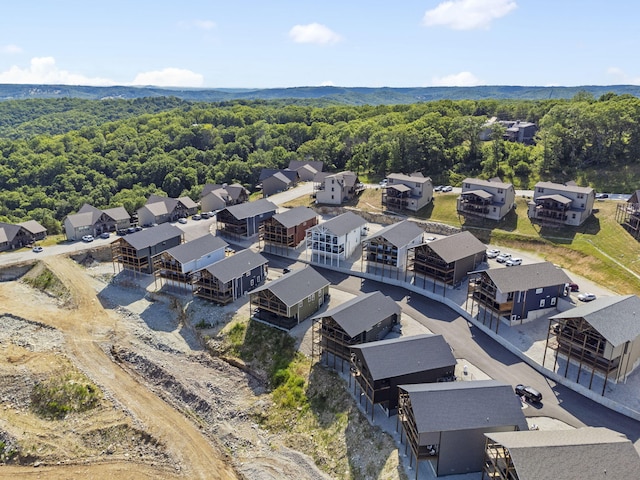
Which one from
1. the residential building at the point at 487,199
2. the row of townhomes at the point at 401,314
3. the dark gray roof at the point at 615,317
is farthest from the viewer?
the residential building at the point at 487,199

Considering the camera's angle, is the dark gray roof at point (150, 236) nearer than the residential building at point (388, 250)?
No

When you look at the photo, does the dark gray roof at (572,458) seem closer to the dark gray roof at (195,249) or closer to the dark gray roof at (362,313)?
the dark gray roof at (362,313)

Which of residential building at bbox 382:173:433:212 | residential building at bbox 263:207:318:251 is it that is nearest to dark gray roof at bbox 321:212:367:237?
residential building at bbox 263:207:318:251

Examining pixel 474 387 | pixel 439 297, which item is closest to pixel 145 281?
pixel 439 297

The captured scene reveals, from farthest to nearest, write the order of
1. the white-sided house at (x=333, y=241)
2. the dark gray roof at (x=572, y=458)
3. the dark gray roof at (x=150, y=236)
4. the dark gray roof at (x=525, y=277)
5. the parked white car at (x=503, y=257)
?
1. the white-sided house at (x=333, y=241)
2. the dark gray roof at (x=150, y=236)
3. the parked white car at (x=503, y=257)
4. the dark gray roof at (x=525, y=277)
5. the dark gray roof at (x=572, y=458)

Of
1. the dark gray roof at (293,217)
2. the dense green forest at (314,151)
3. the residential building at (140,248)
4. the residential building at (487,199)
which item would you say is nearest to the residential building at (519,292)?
the residential building at (487,199)

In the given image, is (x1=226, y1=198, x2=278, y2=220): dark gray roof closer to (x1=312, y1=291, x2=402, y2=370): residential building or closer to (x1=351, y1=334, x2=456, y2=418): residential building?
(x1=312, y1=291, x2=402, y2=370): residential building

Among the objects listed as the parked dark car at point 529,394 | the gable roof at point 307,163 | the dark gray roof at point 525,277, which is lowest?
the parked dark car at point 529,394

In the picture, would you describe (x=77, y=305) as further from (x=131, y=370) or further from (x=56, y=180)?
(x=56, y=180)
